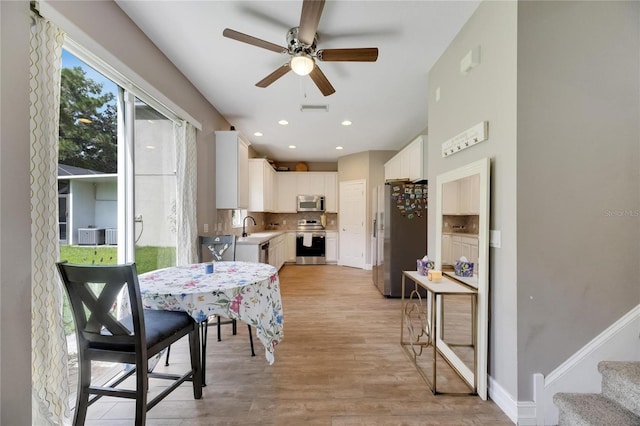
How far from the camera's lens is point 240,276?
1881mm

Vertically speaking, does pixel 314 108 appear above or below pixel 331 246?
above

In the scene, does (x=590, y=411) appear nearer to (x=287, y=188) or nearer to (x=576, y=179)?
(x=576, y=179)

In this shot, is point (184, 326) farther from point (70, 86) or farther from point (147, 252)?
point (70, 86)

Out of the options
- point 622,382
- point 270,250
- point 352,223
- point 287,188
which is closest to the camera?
point 622,382

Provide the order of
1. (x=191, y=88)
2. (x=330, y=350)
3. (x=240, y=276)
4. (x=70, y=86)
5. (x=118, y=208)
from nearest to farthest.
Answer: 1. (x=70, y=86)
2. (x=240, y=276)
3. (x=118, y=208)
4. (x=330, y=350)
5. (x=191, y=88)

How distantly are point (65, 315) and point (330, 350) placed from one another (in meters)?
1.97

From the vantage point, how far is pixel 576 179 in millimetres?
→ 1604

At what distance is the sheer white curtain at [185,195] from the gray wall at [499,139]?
2.71 m

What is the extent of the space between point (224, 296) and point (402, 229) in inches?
121

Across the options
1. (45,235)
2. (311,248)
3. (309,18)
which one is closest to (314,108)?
(309,18)

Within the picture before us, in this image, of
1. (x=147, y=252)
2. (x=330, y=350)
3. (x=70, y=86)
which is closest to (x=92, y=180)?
(x=70, y=86)

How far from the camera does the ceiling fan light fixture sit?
210 centimetres

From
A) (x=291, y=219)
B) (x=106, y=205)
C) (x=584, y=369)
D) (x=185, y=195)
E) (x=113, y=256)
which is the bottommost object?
(x=584, y=369)

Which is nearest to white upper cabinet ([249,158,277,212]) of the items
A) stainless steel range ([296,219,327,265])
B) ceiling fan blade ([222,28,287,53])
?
stainless steel range ([296,219,327,265])
